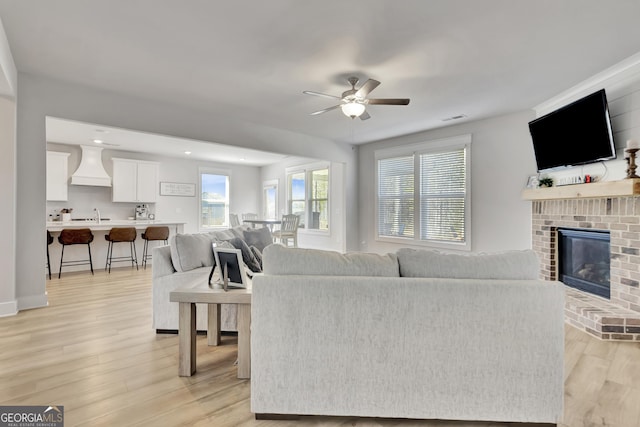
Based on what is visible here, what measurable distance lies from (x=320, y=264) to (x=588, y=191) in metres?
3.20

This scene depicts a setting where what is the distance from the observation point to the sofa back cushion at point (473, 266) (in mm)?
1634

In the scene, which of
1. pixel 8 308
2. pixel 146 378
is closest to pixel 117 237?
pixel 8 308

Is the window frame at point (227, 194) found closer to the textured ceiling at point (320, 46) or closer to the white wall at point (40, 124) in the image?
the white wall at point (40, 124)

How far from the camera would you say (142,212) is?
7.34 meters

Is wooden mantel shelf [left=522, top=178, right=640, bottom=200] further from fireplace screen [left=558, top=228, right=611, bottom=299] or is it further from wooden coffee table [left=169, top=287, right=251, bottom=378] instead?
wooden coffee table [left=169, top=287, right=251, bottom=378]

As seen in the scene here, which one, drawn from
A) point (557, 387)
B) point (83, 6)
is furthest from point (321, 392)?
point (83, 6)

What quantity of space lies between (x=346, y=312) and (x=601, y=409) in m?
1.56

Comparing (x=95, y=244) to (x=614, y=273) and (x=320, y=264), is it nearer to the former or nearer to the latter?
(x=320, y=264)

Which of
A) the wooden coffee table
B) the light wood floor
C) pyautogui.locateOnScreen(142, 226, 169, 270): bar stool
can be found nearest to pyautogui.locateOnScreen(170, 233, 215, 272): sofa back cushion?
the light wood floor

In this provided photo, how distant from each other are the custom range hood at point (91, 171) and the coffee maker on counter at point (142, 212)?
2.81 ft

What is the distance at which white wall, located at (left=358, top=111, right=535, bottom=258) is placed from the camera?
450 centimetres

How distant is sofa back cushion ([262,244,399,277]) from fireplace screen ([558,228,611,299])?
312cm

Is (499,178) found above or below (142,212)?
above

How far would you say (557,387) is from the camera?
156cm
